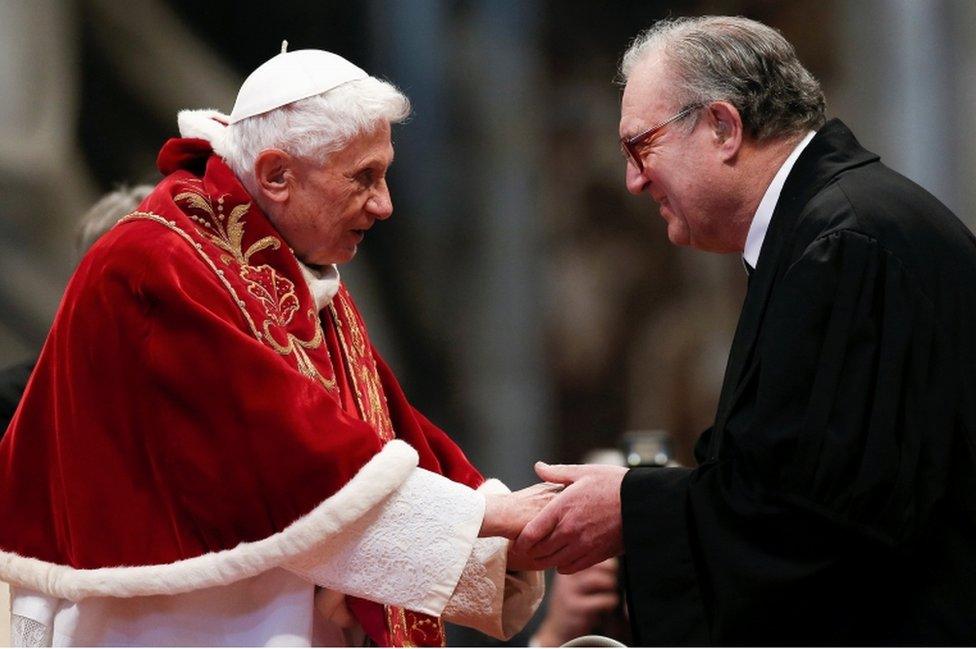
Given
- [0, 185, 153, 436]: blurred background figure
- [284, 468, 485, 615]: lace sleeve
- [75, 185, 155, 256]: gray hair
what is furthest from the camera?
[75, 185, 155, 256]: gray hair

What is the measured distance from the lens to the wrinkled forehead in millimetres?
3574

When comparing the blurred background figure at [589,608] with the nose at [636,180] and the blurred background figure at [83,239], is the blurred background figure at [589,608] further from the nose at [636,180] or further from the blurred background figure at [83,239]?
the blurred background figure at [83,239]

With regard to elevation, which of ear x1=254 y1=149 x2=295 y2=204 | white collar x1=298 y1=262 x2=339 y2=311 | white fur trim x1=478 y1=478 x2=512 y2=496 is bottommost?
white fur trim x1=478 y1=478 x2=512 y2=496

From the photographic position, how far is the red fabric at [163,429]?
3178mm

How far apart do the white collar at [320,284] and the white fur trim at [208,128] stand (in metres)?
0.36

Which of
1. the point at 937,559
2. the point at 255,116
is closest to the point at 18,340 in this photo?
the point at 255,116

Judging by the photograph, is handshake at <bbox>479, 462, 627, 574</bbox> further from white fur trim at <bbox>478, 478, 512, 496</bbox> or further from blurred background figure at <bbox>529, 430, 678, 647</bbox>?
blurred background figure at <bbox>529, 430, 678, 647</bbox>

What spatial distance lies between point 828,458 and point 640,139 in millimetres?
1053

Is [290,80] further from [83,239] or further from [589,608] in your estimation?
[83,239]

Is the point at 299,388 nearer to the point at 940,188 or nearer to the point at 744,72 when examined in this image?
the point at 744,72

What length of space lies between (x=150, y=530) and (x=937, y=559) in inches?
65.9

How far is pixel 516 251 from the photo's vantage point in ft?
21.9

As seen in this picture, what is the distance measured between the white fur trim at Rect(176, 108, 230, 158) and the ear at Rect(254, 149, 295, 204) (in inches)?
5.7

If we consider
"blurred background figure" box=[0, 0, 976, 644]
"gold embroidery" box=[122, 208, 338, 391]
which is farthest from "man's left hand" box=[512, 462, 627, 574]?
"blurred background figure" box=[0, 0, 976, 644]
